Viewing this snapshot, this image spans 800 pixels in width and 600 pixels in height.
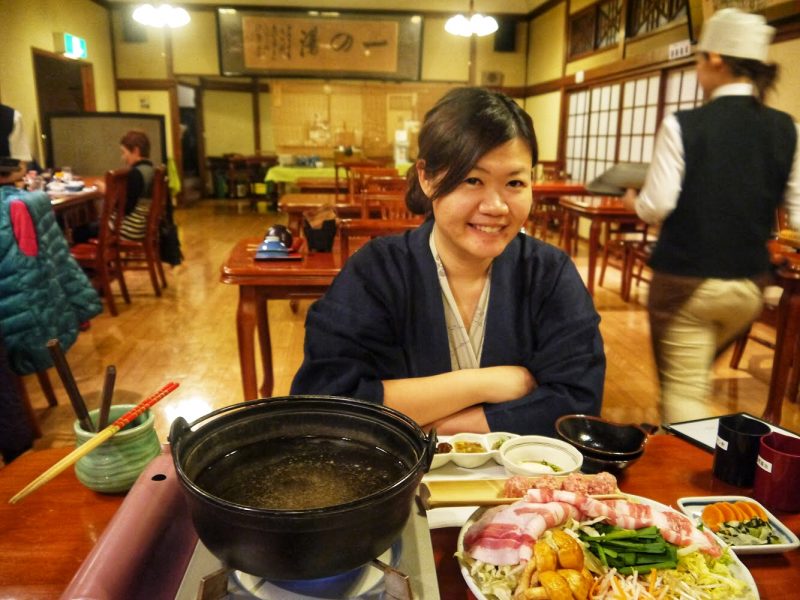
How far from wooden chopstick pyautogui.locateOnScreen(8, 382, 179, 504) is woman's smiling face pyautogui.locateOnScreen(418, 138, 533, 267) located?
59 cm

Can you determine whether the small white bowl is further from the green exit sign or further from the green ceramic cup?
the green exit sign

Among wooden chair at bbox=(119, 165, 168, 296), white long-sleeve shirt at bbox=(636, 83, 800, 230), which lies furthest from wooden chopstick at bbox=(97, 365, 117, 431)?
wooden chair at bbox=(119, 165, 168, 296)

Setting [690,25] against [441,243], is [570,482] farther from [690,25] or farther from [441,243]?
[690,25]

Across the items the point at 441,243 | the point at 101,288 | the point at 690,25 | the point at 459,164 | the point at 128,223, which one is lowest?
the point at 101,288

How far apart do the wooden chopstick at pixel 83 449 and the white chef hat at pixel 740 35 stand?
2.00m

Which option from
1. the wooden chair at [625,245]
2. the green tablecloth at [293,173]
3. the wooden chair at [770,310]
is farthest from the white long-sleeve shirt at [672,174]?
the green tablecloth at [293,173]

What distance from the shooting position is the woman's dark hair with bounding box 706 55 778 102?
6.61 ft

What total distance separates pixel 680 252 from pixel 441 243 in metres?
1.22

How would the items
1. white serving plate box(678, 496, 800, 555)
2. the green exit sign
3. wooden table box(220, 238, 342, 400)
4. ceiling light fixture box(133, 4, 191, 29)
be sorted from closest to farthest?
white serving plate box(678, 496, 800, 555) < wooden table box(220, 238, 342, 400) < ceiling light fixture box(133, 4, 191, 29) < the green exit sign

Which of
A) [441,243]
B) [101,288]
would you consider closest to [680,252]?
[441,243]

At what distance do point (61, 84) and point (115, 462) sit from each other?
9.63 metres

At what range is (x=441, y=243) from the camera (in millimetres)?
1325

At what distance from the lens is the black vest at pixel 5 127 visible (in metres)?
5.65

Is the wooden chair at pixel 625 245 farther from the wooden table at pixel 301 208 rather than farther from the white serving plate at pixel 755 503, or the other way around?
the white serving plate at pixel 755 503
